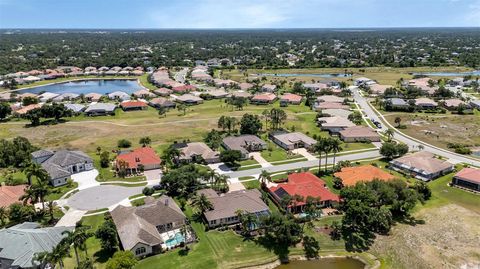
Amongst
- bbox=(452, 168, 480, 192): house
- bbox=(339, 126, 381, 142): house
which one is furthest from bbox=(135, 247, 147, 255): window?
bbox=(339, 126, 381, 142): house

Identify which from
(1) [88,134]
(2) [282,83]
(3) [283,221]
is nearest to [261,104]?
(2) [282,83]

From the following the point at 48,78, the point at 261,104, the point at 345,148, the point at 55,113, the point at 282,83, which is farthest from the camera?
the point at 48,78

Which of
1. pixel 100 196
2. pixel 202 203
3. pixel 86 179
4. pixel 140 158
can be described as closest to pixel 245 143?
pixel 140 158

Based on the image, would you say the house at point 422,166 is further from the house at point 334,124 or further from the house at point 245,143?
the house at point 245,143

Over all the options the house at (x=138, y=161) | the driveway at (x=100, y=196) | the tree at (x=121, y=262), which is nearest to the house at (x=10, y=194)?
the driveway at (x=100, y=196)

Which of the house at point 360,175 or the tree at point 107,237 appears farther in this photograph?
the house at point 360,175

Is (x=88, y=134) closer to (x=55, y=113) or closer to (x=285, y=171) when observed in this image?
(x=55, y=113)

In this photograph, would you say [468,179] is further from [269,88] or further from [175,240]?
[269,88]
